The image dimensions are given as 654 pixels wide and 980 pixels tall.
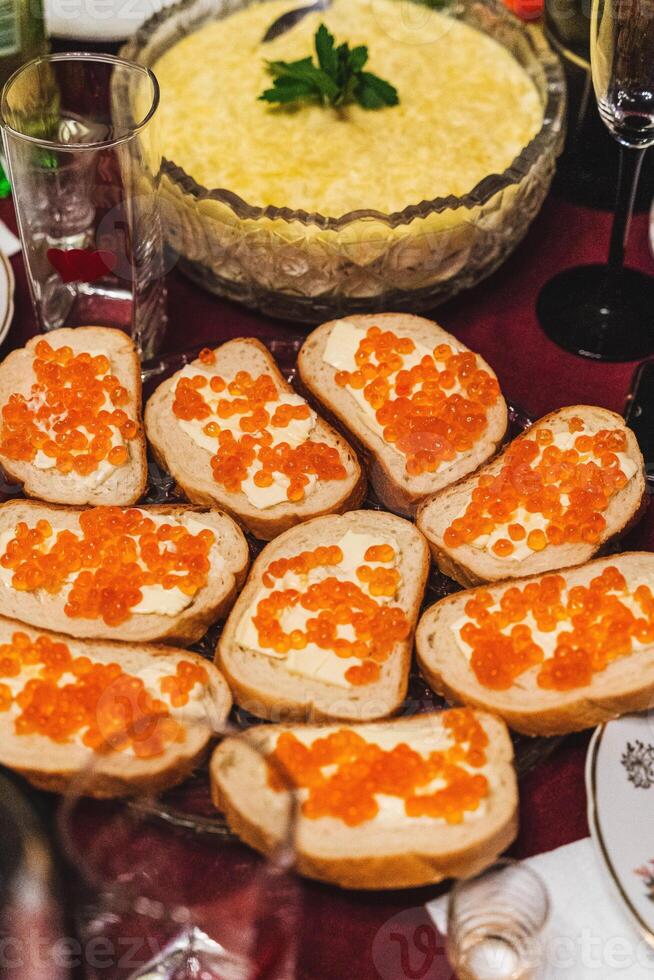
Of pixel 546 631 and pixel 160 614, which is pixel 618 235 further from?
pixel 160 614

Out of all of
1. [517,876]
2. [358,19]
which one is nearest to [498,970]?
[517,876]

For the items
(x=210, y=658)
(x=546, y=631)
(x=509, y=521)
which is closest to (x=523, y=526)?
(x=509, y=521)

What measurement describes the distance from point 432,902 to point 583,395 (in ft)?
3.83

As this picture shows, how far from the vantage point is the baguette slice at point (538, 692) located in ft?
5.53

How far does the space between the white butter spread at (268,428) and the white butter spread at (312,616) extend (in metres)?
0.15

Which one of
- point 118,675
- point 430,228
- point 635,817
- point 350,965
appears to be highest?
point 430,228

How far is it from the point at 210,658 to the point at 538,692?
21.7 inches

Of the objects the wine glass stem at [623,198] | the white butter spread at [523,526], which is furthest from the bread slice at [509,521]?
the wine glass stem at [623,198]

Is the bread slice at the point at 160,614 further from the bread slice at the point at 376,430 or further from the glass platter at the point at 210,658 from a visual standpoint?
the bread slice at the point at 376,430

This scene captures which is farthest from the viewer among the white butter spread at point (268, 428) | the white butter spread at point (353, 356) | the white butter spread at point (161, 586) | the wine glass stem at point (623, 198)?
the wine glass stem at point (623, 198)

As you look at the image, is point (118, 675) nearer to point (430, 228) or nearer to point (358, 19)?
point (430, 228)

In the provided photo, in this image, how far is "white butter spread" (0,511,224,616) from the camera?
180 cm

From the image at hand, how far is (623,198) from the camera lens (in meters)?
2.26

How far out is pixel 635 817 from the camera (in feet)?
5.24
